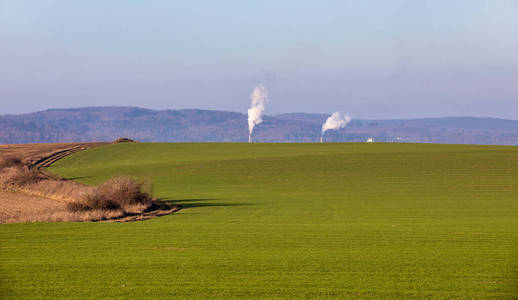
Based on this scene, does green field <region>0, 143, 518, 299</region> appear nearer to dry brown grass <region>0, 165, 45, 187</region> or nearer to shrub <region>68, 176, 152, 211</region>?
shrub <region>68, 176, 152, 211</region>

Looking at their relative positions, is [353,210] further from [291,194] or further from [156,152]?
[156,152]

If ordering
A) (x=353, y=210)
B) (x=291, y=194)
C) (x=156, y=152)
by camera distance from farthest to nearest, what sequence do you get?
(x=156, y=152) → (x=291, y=194) → (x=353, y=210)

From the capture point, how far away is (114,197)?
32.7 metres

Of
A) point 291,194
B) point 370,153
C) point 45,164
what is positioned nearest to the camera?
point 291,194

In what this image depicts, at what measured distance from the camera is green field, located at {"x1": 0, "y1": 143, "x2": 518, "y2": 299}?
44.9 ft

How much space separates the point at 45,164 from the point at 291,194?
39.1m

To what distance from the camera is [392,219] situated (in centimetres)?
2675

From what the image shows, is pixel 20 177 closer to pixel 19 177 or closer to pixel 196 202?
pixel 19 177

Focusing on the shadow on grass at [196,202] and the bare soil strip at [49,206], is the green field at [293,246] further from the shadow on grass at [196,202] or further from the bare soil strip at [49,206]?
the bare soil strip at [49,206]

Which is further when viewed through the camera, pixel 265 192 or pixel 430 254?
pixel 265 192

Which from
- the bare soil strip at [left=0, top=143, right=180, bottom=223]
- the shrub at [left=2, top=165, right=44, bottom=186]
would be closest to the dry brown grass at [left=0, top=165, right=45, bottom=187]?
the shrub at [left=2, top=165, right=44, bottom=186]

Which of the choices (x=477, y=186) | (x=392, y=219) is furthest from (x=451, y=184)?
(x=392, y=219)

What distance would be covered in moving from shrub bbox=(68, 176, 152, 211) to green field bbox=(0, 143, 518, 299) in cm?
304

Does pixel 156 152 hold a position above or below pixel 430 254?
above
